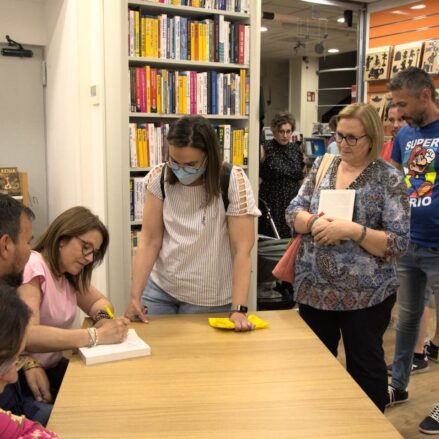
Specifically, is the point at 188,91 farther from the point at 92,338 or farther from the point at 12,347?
the point at 12,347

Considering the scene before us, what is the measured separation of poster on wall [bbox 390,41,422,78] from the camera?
193 inches

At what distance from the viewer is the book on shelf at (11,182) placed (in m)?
3.81

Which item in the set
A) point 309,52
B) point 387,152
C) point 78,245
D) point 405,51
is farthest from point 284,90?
point 78,245

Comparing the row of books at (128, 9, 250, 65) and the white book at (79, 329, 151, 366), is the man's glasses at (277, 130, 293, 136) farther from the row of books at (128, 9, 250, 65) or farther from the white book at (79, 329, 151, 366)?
the white book at (79, 329, 151, 366)

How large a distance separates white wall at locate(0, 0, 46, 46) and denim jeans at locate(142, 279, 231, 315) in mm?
2757

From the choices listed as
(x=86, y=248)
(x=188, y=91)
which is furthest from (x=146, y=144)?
(x=86, y=248)

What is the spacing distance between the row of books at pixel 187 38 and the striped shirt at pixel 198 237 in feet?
4.58

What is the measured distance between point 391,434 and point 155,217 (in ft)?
3.75

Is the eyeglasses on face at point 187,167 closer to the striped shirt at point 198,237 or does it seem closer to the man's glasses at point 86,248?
the striped shirt at point 198,237

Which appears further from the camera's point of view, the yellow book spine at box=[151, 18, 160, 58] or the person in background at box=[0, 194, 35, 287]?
the yellow book spine at box=[151, 18, 160, 58]

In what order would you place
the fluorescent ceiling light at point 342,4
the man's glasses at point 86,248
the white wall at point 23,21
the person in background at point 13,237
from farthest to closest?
the fluorescent ceiling light at point 342,4 → the white wall at point 23,21 → the man's glasses at point 86,248 → the person in background at point 13,237

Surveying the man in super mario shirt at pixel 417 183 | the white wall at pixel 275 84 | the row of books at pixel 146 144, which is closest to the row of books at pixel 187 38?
the row of books at pixel 146 144

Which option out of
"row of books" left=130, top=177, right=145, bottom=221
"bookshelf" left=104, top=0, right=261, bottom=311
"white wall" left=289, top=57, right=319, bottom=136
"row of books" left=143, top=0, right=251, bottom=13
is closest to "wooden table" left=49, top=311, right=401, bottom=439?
"bookshelf" left=104, top=0, right=261, bottom=311

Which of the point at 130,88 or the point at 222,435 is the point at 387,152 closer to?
the point at 130,88
